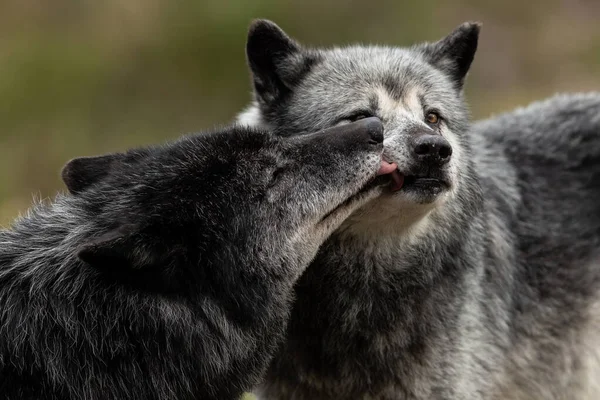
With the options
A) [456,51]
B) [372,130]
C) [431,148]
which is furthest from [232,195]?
[456,51]

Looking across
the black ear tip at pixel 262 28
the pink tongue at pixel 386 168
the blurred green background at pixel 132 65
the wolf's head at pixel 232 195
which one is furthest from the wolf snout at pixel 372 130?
the blurred green background at pixel 132 65

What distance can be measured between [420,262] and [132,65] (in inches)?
319

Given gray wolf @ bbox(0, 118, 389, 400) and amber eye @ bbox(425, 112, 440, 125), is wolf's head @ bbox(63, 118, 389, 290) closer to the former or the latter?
gray wolf @ bbox(0, 118, 389, 400)

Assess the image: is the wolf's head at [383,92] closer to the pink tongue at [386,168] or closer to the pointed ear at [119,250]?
the pink tongue at [386,168]

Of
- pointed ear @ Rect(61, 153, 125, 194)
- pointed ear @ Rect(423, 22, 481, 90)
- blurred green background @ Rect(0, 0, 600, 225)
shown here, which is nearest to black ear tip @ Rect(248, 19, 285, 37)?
pointed ear @ Rect(423, 22, 481, 90)

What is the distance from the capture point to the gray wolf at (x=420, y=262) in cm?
497

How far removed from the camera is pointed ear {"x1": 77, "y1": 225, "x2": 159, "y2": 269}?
3640mm

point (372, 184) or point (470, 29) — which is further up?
point (470, 29)

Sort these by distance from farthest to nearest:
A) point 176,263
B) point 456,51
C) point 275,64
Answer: point 456,51 → point 275,64 → point 176,263

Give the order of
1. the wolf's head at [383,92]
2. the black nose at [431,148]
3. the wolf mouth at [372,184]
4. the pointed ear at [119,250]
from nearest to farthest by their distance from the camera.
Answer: the pointed ear at [119,250] < the wolf mouth at [372,184] < the black nose at [431,148] < the wolf's head at [383,92]

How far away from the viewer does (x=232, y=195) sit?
421 cm

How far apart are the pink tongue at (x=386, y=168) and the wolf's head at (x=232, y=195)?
0.01 metres

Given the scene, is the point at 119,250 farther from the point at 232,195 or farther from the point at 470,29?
the point at 470,29

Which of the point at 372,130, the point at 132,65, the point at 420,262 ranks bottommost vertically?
the point at 420,262
